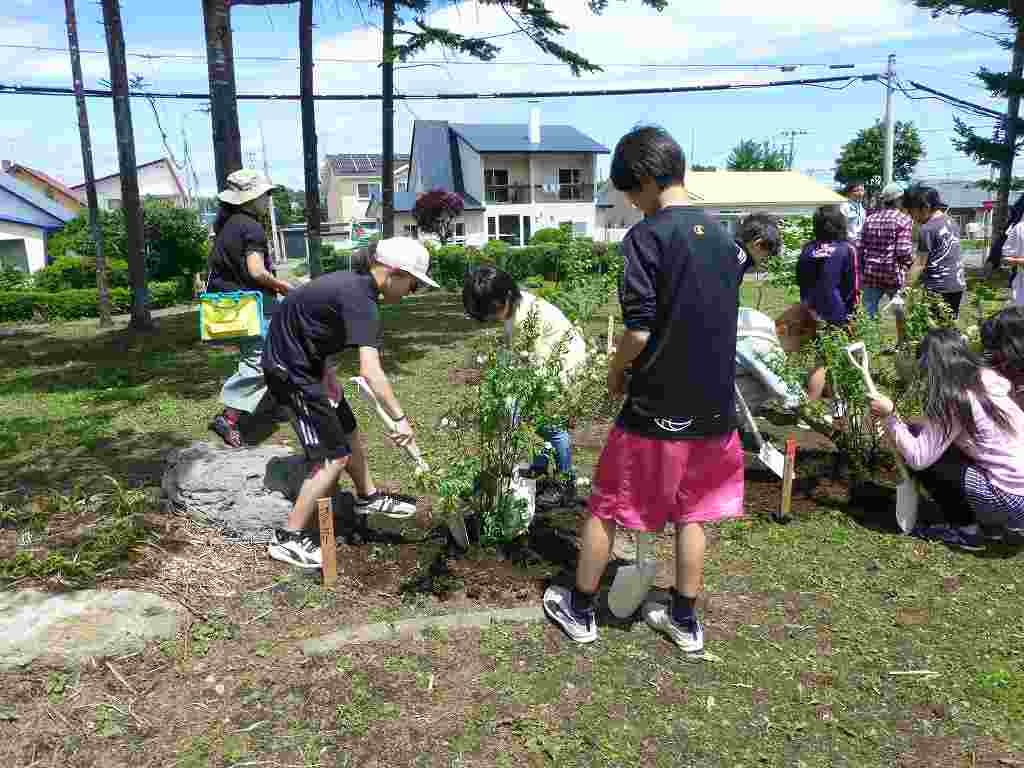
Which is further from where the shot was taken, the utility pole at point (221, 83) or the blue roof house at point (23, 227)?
the blue roof house at point (23, 227)

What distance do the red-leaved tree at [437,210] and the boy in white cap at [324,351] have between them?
30018mm

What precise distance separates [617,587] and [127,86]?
34.7 feet

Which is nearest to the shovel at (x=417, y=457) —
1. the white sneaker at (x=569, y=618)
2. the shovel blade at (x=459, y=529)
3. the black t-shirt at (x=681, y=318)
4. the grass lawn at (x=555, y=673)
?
the shovel blade at (x=459, y=529)

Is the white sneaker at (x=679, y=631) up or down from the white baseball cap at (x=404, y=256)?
down

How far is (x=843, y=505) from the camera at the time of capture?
13.9 feet

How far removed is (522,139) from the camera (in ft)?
131

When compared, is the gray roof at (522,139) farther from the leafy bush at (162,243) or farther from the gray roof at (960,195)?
the gray roof at (960,195)

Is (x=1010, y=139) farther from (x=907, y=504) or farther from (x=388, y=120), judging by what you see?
(x=907, y=504)

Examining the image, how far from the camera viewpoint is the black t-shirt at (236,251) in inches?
198

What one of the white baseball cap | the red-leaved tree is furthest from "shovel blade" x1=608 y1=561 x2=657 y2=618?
the red-leaved tree

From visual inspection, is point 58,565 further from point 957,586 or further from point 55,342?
point 55,342

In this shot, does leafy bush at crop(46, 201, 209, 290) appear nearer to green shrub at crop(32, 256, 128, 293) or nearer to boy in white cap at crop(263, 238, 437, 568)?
green shrub at crop(32, 256, 128, 293)

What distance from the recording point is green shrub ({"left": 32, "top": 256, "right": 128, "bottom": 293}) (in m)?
18.6

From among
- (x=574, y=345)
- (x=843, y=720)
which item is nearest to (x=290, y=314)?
(x=574, y=345)
